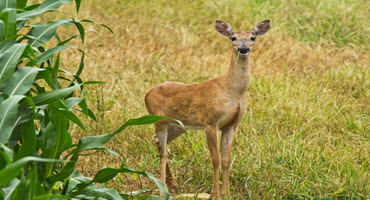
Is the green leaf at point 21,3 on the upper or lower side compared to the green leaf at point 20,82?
upper

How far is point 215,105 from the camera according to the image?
513cm

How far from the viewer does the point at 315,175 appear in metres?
5.54

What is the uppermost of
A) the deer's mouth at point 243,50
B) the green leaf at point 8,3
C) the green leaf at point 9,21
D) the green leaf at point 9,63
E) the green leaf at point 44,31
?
the green leaf at point 8,3

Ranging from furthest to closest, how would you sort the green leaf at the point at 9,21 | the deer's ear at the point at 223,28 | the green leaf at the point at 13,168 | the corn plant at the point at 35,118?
the deer's ear at the point at 223,28, the green leaf at the point at 9,21, the corn plant at the point at 35,118, the green leaf at the point at 13,168

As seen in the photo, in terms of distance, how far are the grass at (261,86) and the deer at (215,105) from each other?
375 millimetres

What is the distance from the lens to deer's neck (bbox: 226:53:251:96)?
514 centimetres

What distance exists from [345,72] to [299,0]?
3524 millimetres

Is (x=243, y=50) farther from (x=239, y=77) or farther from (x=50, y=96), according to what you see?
(x=50, y=96)

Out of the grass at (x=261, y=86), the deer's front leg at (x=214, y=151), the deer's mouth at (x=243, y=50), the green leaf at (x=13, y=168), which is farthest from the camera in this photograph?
the grass at (x=261, y=86)

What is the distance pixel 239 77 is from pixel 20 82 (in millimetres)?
2064

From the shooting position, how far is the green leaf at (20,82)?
12.3ft

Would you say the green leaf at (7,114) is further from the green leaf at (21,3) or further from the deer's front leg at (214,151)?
the deer's front leg at (214,151)

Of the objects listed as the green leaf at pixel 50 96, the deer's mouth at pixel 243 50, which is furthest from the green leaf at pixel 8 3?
the deer's mouth at pixel 243 50

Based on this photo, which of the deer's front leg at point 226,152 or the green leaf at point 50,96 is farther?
the deer's front leg at point 226,152
